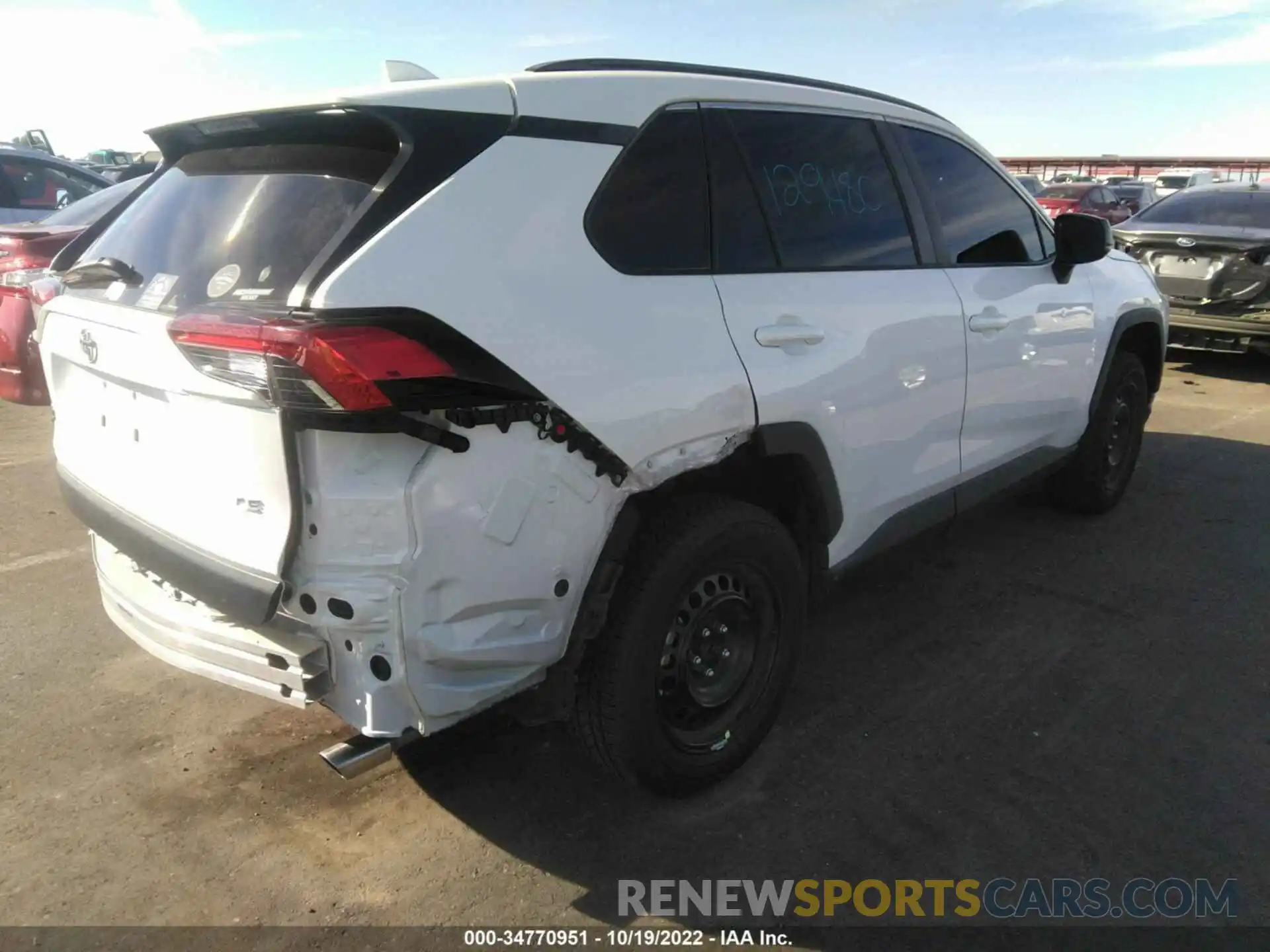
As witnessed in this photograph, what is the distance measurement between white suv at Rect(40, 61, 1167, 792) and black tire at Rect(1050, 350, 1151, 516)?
73.5 inches

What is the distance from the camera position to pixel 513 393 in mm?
2023

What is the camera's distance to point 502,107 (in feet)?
7.07

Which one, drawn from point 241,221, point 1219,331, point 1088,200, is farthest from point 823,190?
point 1088,200

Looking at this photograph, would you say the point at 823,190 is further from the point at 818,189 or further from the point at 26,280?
the point at 26,280

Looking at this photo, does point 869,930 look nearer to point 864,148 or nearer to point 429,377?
point 429,377

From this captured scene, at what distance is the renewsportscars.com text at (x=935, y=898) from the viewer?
7.84 ft

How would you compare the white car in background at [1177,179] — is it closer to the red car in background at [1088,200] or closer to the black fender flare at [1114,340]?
the red car in background at [1088,200]

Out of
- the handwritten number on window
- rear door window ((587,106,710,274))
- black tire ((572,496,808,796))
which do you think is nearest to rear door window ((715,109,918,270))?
the handwritten number on window

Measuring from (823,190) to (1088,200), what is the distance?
18.5 meters

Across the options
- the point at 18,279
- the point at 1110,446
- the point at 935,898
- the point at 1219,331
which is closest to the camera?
the point at 935,898

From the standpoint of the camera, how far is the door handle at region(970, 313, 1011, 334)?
136 inches

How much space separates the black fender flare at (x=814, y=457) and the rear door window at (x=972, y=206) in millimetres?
1175

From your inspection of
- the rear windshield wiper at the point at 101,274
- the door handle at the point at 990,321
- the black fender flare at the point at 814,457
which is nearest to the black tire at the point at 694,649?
the black fender flare at the point at 814,457

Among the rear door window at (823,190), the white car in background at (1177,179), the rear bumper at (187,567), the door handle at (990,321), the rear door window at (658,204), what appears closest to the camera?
the rear bumper at (187,567)
